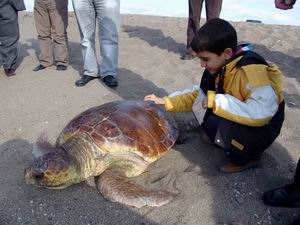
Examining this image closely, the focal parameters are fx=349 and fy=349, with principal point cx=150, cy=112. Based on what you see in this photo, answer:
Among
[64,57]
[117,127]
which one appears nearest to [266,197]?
[117,127]

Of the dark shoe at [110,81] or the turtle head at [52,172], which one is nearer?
the turtle head at [52,172]

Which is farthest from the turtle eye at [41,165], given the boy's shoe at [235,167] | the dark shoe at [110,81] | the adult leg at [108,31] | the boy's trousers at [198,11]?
the boy's trousers at [198,11]

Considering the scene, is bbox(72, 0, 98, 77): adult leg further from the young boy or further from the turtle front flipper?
the turtle front flipper

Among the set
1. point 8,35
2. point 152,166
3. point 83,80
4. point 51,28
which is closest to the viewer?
point 152,166

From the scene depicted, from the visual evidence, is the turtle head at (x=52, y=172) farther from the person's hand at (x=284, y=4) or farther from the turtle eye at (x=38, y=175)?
the person's hand at (x=284, y=4)

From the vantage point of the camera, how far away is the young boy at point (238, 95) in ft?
6.17

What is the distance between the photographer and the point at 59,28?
3896 mm

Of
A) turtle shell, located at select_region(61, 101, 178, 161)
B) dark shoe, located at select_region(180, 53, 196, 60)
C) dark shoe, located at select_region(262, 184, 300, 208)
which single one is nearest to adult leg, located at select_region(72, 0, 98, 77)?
dark shoe, located at select_region(180, 53, 196, 60)

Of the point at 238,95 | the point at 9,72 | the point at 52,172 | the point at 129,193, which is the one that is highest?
the point at 238,95

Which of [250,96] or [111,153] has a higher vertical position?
[250,96]

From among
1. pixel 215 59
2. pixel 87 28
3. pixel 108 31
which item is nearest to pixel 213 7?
pixel 108 31

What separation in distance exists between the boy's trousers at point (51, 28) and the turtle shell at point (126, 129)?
77.1 inches

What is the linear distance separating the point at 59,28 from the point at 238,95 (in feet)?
8.48

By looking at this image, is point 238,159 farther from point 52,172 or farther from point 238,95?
point 52,172
